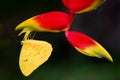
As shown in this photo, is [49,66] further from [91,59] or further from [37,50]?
[37,50]

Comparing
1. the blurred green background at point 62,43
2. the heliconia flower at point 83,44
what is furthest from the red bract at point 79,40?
the blurred green background at point 62,43

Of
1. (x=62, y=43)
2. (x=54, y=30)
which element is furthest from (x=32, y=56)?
(x=62, y=43)

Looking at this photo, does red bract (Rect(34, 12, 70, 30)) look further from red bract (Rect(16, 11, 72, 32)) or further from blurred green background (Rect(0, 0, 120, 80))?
blurred green background (Rect(0, 0, 120, 80))

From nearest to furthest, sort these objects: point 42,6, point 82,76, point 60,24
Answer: point 60,24
point 82,76
point 42,6

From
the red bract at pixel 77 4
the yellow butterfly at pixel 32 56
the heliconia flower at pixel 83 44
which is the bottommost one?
the yellow butterfly at pixel 32 56

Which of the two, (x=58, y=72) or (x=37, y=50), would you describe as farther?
(x=58, y=72)

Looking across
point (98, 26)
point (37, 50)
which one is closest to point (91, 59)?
point (98, 26)

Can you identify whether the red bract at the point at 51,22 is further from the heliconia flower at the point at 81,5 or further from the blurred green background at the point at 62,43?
the blurred green background at the point at 62,43
